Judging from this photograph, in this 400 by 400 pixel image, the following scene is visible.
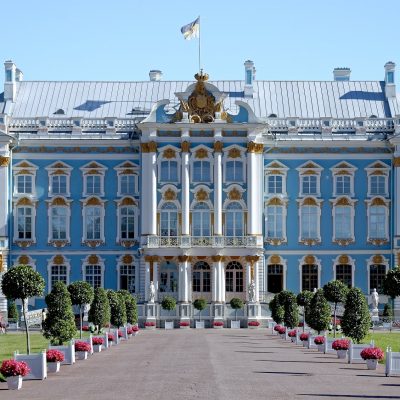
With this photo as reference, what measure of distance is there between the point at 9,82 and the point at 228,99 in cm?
1612

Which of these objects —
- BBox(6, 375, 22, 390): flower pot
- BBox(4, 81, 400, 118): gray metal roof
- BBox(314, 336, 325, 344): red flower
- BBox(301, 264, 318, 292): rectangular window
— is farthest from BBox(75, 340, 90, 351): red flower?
BBox(4, 81, 400, 118): gray metal roof

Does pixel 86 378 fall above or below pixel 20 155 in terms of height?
below

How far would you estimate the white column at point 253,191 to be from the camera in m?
80.2

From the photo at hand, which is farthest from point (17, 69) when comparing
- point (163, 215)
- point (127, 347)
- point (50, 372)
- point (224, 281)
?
point (50, 372)

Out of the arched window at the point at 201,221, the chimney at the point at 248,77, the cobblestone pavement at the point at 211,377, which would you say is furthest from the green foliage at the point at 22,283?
the chimney at the point at 248,77

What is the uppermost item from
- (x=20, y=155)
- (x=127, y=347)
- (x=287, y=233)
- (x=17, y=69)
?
(x=17, y=69)

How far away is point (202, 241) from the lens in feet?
262

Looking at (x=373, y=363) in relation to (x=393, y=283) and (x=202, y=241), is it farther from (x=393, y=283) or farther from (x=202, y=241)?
(x=202, y=241)

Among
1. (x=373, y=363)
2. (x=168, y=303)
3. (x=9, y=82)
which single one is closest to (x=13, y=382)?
(x=373, y=363)

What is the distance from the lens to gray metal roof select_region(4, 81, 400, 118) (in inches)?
3396

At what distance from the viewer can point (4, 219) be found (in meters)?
80.9

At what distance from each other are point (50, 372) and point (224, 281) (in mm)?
45008

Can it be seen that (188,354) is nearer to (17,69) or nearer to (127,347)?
(127,347)

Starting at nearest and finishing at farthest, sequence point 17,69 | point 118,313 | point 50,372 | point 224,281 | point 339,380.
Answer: point 339,380 → point 50,372 → point 118,313 → point 224,281 → point 17,69
